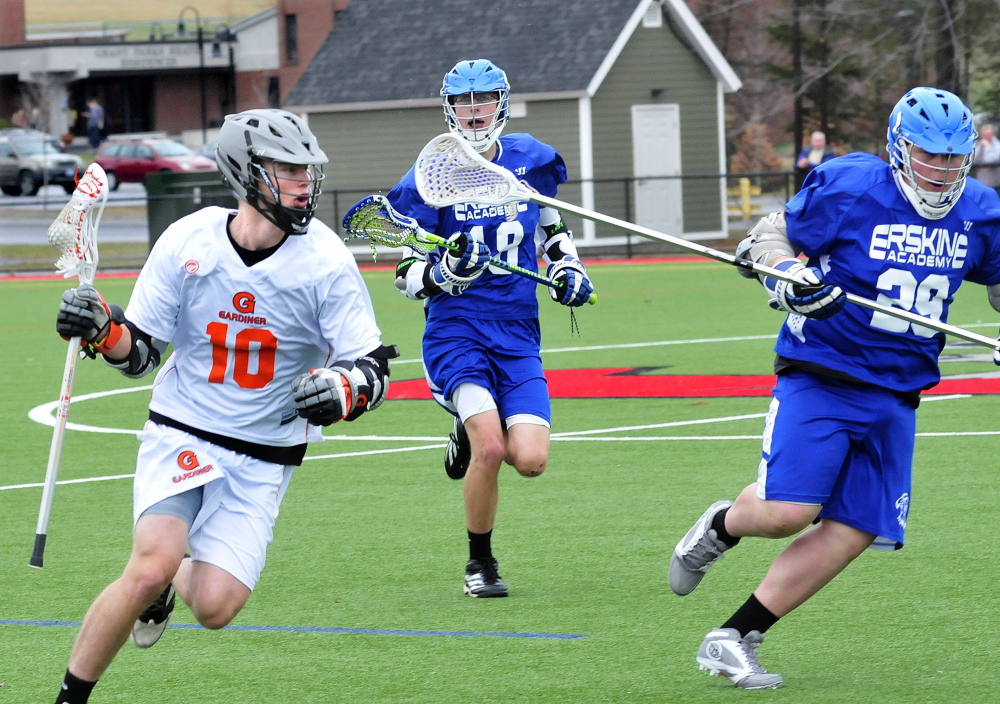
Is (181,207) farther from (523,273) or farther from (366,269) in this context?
(523,273)

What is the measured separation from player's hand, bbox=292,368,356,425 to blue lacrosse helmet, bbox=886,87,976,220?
77.3 inches

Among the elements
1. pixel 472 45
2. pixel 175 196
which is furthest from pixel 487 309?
pixel 472 45

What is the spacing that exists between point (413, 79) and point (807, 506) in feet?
86.9

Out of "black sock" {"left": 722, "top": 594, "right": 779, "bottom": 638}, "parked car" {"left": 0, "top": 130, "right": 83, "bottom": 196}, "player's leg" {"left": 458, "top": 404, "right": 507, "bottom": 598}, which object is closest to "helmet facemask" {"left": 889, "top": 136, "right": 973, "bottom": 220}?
"black sock" {"left": 722, "top": 594, "right": 779, "bottom": 638}

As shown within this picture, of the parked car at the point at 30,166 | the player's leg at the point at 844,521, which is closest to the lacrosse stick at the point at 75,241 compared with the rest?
the player's leg at the point at 844,521

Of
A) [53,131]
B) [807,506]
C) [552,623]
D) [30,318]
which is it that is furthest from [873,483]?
[53,131]

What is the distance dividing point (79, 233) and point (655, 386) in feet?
24.8

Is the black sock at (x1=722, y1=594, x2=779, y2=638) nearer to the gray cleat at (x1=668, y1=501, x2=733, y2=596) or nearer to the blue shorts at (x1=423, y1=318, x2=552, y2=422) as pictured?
the gray cleat at (x1=668, y1=501, x2=733, y2=596)

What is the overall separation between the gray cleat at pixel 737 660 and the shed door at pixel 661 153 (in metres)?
23.5

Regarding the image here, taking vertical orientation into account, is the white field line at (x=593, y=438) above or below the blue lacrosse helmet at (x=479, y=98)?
below

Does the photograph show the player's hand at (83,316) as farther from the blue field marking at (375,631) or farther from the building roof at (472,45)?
the building roof at (472,45)

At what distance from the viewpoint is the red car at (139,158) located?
4550 centimetres

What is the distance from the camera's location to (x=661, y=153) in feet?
99.0

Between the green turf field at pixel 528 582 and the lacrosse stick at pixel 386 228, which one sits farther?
the lacrosse stick at pixel 386 228
